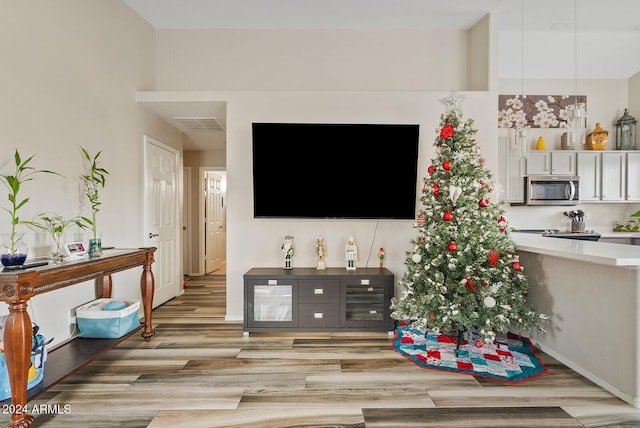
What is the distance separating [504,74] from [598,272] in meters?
3.98

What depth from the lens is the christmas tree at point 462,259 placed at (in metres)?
2.88

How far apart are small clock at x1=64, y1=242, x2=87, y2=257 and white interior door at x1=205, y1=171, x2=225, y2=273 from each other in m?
4.28

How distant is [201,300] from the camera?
4.87 m

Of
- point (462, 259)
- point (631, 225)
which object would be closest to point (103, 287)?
point (462, 259)

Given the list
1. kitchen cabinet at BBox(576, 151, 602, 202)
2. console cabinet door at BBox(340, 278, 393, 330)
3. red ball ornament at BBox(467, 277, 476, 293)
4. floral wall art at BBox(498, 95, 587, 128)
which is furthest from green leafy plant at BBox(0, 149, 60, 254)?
kitchen cabinet at BBox(576, 151, 602, 202)

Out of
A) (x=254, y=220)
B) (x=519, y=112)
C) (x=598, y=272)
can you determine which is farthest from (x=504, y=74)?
(x=254, y=220)

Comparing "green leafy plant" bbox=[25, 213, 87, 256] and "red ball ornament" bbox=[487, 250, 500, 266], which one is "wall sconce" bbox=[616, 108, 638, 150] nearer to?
"red ball ornament" bbox=[487, 250, 500, 266]

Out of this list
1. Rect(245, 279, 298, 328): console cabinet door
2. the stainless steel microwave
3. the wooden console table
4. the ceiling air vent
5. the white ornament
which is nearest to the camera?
the wooden console table

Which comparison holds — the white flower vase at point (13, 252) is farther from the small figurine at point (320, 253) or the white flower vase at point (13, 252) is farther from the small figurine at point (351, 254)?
the small figurine at point (351, 254)

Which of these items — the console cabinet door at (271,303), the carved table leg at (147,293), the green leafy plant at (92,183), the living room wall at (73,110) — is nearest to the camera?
the living room wall at (73,110)

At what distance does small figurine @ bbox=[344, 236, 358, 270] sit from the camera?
12.3 feet

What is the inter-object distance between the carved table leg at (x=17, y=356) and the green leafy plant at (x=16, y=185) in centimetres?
41

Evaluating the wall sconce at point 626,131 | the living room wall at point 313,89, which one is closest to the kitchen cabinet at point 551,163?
the wall sconce at point 626,131

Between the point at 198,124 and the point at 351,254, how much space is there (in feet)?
9.28
